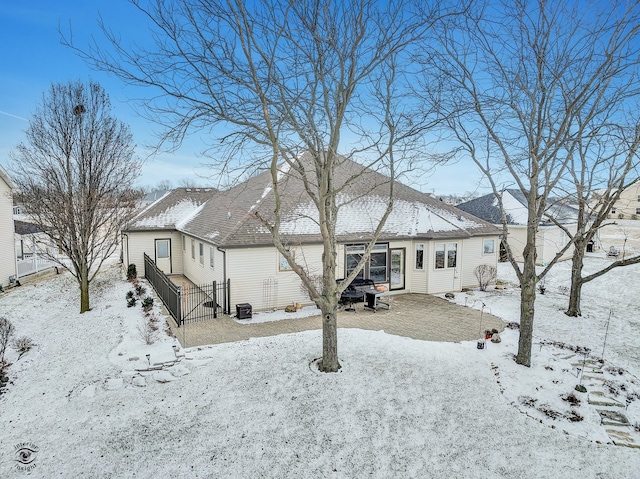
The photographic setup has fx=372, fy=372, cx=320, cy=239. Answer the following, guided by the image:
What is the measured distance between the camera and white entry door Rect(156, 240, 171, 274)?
20.7 metres

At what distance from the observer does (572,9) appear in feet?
25.1

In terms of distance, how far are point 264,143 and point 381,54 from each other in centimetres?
277

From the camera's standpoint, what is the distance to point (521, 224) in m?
24.1

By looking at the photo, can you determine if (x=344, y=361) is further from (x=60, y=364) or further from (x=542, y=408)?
(x=60, y=364)

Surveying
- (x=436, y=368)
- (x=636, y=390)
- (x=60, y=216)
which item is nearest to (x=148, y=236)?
(x=60, y=216)

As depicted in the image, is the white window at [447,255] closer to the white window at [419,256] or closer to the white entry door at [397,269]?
the white window at [419,256]

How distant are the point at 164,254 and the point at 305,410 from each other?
55.1 feet

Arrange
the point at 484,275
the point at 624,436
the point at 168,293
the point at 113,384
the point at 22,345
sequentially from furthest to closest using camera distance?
the point at 484,275
the point at 168,293
the point at 22,345
the point at 113,384
the point at 624,436

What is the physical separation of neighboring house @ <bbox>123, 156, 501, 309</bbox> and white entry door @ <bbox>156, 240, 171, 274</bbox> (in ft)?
0.17

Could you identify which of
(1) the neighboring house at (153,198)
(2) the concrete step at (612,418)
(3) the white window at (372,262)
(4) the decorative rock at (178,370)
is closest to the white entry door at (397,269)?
(3) the white window at (372,262)

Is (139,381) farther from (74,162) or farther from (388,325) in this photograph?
(74,162)

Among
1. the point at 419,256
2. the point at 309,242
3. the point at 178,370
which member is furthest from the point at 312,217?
the point at 178,370

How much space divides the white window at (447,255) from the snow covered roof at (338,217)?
0.52 meters

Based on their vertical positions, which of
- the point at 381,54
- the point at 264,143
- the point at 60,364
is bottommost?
the point at 60,364
